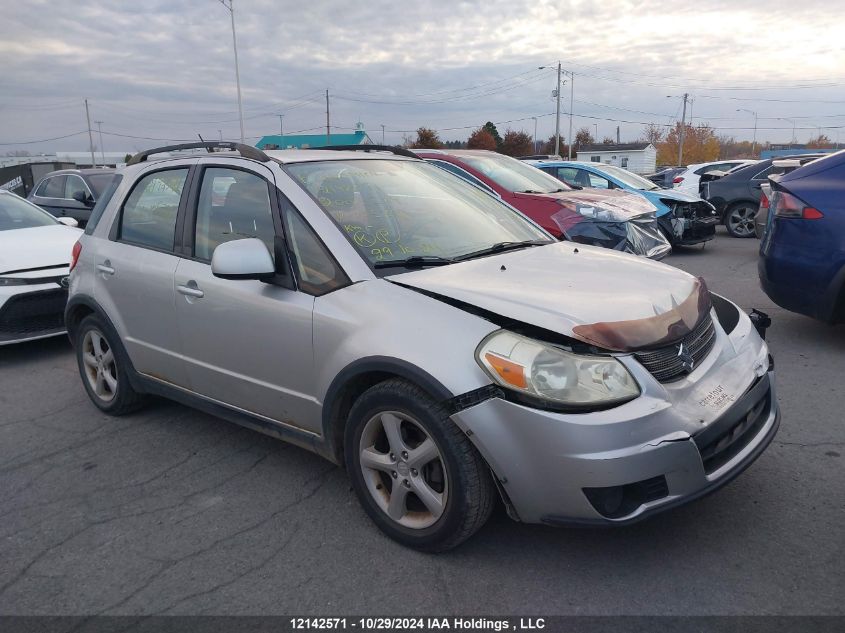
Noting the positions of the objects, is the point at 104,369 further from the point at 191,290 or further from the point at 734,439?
the point at 734,439

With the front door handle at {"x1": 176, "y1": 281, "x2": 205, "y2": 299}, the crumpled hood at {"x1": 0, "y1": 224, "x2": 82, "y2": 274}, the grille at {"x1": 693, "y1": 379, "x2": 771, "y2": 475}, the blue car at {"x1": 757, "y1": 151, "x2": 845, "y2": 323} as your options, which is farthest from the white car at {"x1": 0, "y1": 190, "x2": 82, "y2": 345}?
the blue car at {"x1": 757, "y1": 151, "x2": 845, "y2": 323}

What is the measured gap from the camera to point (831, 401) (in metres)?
4.35

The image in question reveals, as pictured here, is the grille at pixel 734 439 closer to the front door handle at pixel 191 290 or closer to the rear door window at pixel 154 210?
the front door handle at pixel 191 290

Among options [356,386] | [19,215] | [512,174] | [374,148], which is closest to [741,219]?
[512,174]

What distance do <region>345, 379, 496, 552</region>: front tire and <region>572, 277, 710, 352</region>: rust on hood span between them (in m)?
0.64

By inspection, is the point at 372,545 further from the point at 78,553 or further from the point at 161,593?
the point at 78,553

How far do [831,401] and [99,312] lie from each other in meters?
4.81

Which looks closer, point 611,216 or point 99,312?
point 99,312

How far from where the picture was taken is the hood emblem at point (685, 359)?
270 centimetres

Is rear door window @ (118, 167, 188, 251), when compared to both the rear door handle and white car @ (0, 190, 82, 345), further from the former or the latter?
white car @ (0, 190, 82, 345)

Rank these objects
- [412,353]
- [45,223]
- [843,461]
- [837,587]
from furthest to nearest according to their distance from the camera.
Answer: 1. [45,223]
2. [843,461]
3. [412,353]
4. [837,587]

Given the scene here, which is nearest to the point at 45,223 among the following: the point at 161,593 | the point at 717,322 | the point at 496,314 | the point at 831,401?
the point at 161,593

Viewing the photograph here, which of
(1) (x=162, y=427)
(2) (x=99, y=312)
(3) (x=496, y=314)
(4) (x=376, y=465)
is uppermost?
(3) (x=496, y=314)

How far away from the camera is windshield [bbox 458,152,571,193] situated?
894cm
